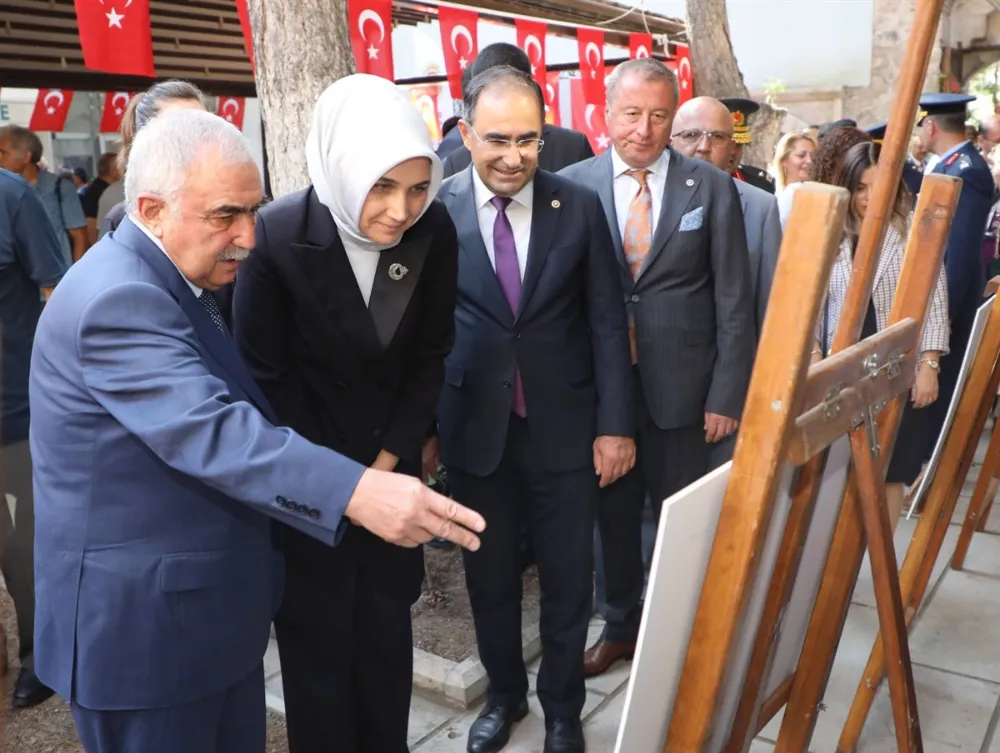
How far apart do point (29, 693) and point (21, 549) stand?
56 centimetres

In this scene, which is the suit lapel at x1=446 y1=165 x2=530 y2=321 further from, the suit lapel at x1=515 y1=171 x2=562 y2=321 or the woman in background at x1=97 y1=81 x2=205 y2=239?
the woman in background at x1=97 y1=81 x2=205 y2=239

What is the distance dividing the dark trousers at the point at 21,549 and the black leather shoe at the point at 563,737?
196 cm

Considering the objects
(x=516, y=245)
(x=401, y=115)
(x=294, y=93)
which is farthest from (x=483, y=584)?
(x=294, y=93)

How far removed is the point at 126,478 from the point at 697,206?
1.93 meters

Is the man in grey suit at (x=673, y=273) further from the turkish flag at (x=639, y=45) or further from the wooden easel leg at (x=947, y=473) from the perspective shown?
the turkish flag at (x=639, y=45)

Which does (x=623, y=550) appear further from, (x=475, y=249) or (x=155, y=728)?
(x=155, y=728)

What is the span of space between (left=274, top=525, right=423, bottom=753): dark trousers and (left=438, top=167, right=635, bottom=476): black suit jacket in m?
0.44

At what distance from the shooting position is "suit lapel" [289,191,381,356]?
2.17 m

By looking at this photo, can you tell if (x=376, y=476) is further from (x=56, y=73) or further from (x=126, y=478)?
(x=56, y=73)

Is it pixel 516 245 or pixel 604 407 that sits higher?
pixel 516 245

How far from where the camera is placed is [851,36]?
56.1 feet

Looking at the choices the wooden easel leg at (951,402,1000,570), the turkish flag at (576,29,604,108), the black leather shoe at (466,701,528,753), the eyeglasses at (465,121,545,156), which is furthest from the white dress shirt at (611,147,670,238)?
the turkish flag at (576,29,604,108)

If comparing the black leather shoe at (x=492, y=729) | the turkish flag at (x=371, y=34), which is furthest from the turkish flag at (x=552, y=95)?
the black leather shoe at (x=492, y=729)

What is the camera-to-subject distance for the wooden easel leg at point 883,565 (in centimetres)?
176
